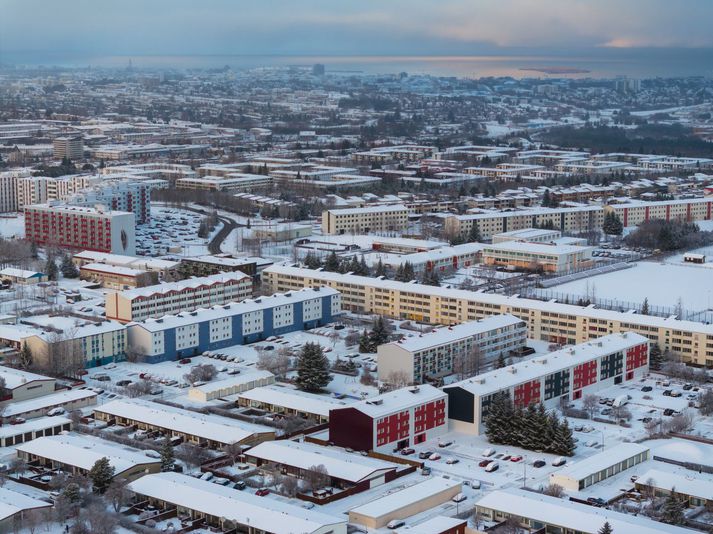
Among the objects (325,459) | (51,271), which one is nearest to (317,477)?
(325,459)

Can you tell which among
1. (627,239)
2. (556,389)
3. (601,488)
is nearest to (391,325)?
(556,389)

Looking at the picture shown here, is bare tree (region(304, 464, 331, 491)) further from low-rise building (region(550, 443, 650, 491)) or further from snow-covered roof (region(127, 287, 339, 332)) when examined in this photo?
snow-covered roof (region(127, 287, 339, 332))

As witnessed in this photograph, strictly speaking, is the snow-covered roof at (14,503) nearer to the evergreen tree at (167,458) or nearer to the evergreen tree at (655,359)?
the evergreen tree at (167,458)

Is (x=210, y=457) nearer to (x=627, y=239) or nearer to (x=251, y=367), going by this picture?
(x=251, y=367)

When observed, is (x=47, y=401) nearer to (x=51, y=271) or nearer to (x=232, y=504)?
(x=232, y=504)

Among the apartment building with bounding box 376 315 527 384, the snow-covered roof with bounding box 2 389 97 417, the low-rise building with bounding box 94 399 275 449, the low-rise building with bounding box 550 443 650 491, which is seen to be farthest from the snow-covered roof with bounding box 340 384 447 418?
the snow-covered roof with bounding box 2 389 97 417
